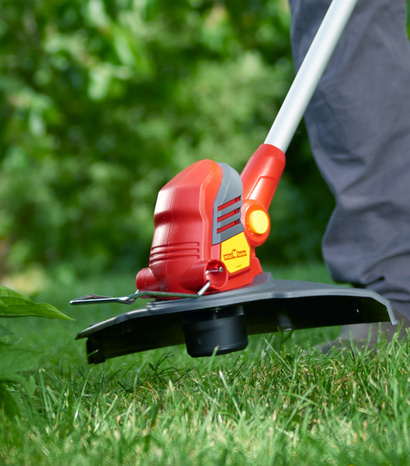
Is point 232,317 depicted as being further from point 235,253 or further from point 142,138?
Answer: point 142,138

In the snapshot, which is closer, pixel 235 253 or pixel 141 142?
pixel 235 253

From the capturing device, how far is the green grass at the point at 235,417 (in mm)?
873

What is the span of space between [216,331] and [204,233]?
19 cm

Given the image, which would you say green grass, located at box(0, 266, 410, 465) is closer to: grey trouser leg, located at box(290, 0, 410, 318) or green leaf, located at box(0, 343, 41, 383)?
green leaf, located at box(0, 343, 41, 383)

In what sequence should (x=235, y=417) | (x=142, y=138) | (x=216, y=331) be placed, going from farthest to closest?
(x=142, y=138) < (x=216, y=331) < (x=235, y=417)

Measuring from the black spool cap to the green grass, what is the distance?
0.06 m

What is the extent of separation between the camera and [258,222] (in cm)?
133

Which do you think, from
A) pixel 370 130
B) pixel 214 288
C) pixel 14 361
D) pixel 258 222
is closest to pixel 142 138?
pixel 370 130

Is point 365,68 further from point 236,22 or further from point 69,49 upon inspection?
point 236,22

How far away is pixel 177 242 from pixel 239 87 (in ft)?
30.3

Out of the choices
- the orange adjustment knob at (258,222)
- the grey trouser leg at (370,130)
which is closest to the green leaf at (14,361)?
the orange adjustment knob at (258,222)

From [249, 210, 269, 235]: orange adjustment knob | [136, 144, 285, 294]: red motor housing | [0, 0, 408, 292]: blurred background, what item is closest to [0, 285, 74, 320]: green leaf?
[136, 144, 285, 294]: red motor housing

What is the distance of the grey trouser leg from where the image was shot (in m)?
1.65

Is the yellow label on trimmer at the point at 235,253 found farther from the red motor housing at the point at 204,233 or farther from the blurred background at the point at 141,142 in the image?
the blurred background at the point at 141,142
